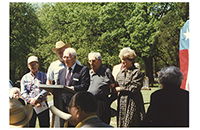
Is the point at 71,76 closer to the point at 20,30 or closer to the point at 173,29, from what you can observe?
the point at 20,30

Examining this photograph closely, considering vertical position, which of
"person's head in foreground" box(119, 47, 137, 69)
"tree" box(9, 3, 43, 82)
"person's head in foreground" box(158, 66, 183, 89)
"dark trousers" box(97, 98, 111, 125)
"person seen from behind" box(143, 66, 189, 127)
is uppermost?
"tree" box(9, 3, 43, 82)

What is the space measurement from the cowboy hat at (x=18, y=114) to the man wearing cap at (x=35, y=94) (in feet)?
2.59

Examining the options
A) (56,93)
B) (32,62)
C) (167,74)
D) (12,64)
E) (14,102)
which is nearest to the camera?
(56,93)

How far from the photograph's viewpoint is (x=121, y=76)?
4156mm

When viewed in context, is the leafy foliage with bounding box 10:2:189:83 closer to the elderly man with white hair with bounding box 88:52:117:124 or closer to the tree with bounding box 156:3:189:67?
the tree with bounding box 156:3:189:67

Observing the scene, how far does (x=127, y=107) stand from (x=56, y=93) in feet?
5.36

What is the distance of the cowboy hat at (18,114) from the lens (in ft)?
11.3

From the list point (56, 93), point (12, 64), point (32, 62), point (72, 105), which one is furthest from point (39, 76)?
point (12, 64)

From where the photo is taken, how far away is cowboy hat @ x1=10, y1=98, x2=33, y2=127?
135 inches

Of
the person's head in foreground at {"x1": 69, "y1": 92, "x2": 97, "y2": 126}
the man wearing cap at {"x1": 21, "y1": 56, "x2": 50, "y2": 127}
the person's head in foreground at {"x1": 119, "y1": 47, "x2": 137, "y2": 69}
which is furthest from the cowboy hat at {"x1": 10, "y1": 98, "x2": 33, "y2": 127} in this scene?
the person's head in foreground at {"x1": 119, "y1": 47, "x2": 137, "y2": 69}

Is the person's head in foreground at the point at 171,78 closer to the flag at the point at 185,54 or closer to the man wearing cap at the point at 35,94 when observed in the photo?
the man wearing cap at the point at 35,94

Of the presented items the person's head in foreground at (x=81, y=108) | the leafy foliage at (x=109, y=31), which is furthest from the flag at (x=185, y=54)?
the leafy foliage at (x=109, y=31)

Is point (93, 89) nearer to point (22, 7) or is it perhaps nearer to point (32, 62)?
point (32, 62)

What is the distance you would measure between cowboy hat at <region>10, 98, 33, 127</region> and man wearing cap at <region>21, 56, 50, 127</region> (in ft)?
2.59
